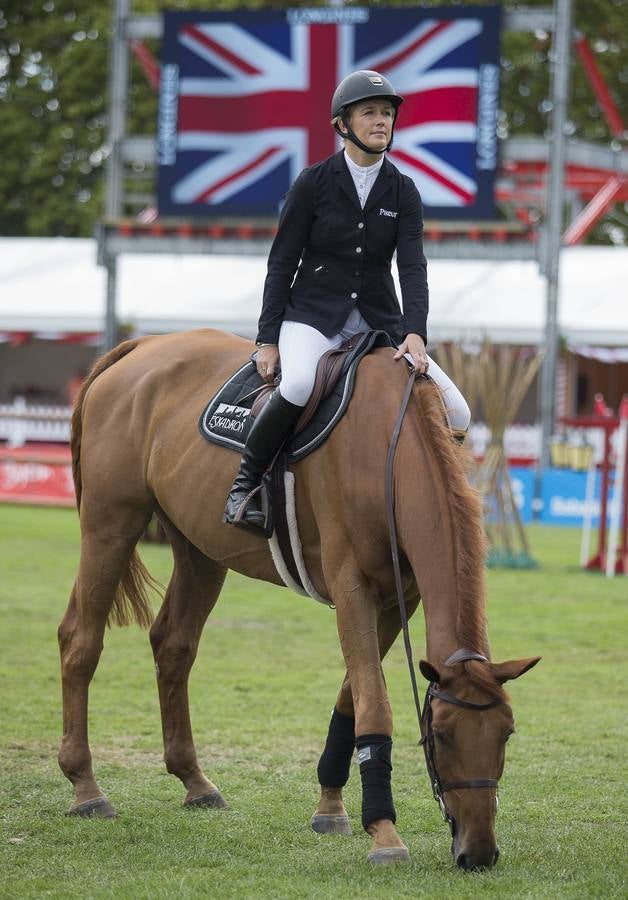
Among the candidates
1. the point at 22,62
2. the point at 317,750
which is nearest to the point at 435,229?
the point at 317,750

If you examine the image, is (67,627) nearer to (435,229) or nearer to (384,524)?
(384,524)

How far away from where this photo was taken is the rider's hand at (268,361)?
18.5 ft

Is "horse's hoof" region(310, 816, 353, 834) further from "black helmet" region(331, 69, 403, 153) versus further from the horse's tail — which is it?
"black helmet" region(331, 69, 403, 153)

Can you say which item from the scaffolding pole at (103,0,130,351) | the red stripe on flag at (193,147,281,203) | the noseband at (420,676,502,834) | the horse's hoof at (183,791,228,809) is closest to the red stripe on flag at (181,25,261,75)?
the red stripe on flag at (193,147,281,203)

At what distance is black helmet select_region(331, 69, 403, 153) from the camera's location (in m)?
5.38

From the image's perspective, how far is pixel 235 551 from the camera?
5828mm

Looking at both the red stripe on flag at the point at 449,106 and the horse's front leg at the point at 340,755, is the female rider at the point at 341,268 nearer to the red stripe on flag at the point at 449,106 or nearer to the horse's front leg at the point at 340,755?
the horse's front leg at the point at 340,755

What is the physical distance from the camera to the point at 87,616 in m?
6.31

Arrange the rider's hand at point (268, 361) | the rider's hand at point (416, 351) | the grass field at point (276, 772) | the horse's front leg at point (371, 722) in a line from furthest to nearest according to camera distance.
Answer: the rider's hand at point (268, 361) → the rider's hand at point (416, 351) → the horse's front leg at point (371, 722) → the grass field at point (276, 772)

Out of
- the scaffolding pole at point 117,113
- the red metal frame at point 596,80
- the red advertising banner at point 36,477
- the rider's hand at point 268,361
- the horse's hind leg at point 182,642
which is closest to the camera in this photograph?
the rider's hand at point 268,361

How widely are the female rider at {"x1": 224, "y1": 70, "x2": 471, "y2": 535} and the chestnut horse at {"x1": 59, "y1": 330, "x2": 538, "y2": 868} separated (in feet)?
0.65

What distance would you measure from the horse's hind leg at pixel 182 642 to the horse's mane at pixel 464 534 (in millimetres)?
1729

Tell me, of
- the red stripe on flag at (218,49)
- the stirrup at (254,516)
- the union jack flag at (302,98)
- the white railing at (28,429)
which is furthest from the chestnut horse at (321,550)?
the white railing at (28,429)

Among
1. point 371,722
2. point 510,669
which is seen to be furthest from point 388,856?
point 510,669
